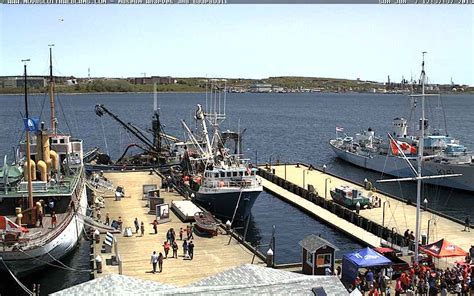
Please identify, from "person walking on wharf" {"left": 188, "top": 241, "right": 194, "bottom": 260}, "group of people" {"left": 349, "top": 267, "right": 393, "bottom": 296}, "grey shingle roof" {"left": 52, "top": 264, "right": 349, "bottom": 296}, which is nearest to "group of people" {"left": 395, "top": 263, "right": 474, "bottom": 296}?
"group of people" {"left": 349, "top": 267, "right": 393, "bottom": 296}

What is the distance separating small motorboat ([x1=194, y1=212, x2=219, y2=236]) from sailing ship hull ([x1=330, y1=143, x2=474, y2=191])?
2930cm

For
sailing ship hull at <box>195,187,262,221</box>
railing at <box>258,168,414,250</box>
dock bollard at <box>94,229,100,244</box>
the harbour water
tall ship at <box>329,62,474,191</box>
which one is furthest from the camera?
tall ship at <box>329,62,474,191</box>

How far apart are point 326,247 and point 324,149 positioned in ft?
284

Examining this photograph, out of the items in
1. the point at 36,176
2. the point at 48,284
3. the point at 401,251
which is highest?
the point at 36,176

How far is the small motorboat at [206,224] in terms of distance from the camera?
42000 mm

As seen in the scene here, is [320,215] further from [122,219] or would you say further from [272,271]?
[272,271]

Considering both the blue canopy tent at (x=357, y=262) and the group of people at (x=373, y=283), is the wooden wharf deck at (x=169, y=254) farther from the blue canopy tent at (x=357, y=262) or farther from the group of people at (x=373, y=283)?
the group of people at (x=373, y=283)

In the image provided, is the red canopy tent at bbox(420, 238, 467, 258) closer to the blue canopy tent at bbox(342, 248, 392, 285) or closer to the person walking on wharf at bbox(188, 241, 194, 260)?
the blue canopy tent at bbox(342, 248, 392, 285)

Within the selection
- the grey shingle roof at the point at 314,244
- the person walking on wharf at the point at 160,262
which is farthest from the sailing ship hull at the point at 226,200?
the grey shingle roof at the point at 314,244

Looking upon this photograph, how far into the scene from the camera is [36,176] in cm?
4572

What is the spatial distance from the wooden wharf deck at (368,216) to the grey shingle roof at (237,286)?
23.7 meters

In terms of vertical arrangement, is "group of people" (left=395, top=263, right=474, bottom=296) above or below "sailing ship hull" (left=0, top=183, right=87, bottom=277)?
above

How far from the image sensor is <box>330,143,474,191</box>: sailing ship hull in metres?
71.6

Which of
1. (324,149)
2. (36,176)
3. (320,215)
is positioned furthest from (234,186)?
(324,149)
